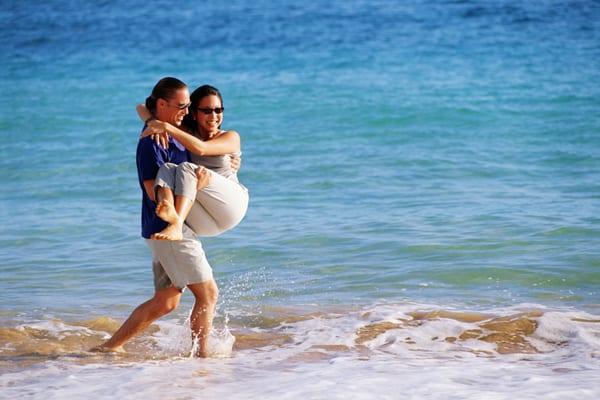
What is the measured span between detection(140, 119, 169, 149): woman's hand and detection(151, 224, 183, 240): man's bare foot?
44 cm

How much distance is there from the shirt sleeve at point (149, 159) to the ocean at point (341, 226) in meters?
1.02

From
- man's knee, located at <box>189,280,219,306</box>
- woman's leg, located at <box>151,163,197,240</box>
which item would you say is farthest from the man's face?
man's knee, located at <box>189,280,219,306</box>

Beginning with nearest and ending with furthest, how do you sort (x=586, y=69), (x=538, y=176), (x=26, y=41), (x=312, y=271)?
(x=312, y=271), (x=538, y=176), (x=586, y=69), (x=26, y=41)

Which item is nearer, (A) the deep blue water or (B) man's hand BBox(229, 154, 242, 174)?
(B) man's hand BBox(229, 154, 242, 174)

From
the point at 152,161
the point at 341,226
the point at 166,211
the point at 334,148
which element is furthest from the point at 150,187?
the point at 334,148

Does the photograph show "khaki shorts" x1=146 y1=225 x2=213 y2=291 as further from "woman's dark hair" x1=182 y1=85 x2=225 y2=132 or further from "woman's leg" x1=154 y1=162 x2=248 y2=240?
"woman's dark hair" x1=182 y1=85 x2=225 y2=132

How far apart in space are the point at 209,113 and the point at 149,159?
1.37 ft

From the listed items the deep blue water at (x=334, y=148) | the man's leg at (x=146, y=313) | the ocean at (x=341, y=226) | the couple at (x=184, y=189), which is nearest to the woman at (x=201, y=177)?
the couple at (x=184, y=189)

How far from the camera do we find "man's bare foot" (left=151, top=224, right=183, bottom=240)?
527cm

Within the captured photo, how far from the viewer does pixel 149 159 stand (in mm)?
5441

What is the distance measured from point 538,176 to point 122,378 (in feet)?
23.9

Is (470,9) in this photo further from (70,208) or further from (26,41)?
(70,208)

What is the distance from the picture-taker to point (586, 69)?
19.6 meters

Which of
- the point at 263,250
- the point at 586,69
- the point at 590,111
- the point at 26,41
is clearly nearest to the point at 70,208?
the point at 263,250
